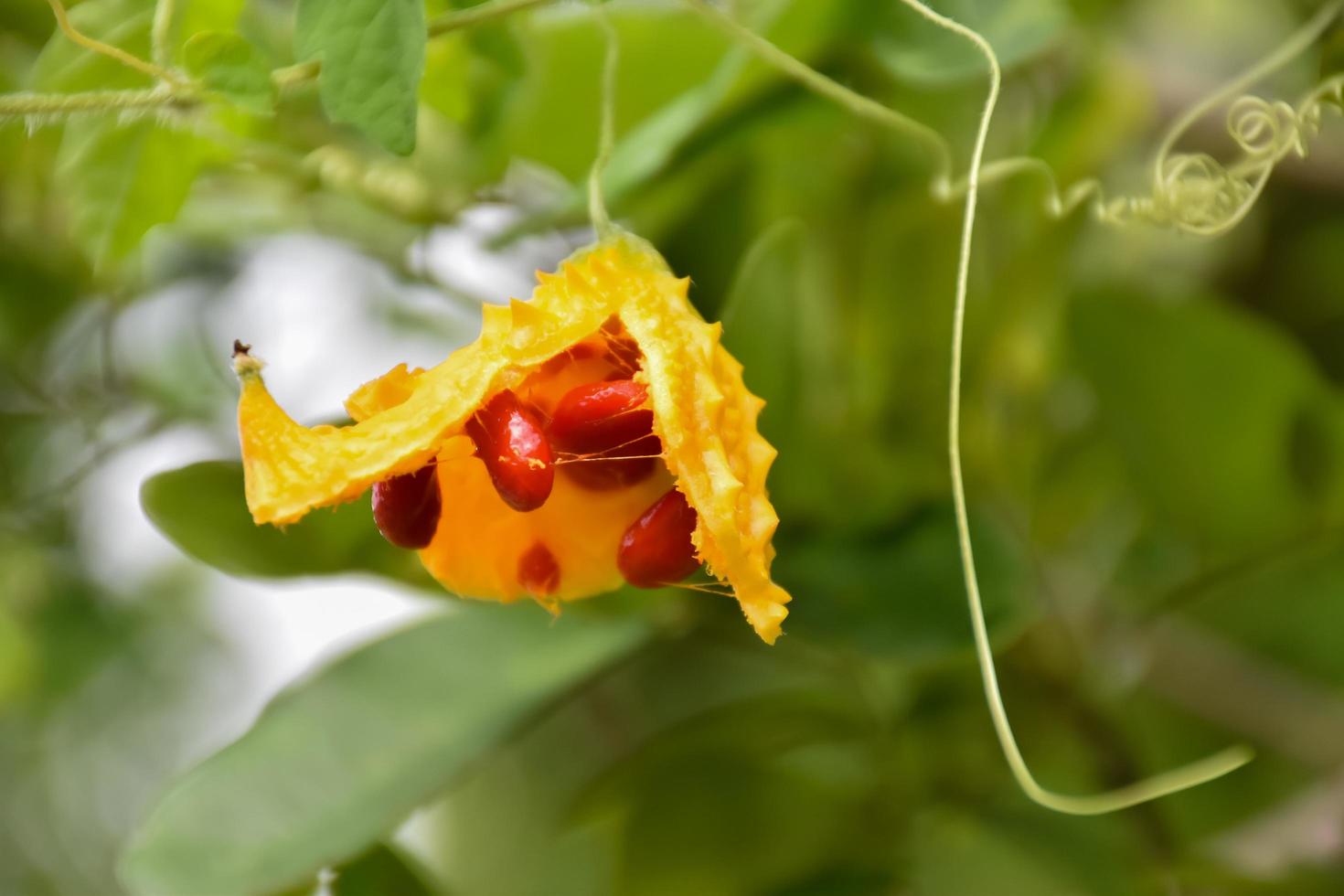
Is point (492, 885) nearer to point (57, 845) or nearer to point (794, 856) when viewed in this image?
point (794, 856)

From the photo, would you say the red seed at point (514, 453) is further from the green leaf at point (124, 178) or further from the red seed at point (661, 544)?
the green leaf at point (124, 178)

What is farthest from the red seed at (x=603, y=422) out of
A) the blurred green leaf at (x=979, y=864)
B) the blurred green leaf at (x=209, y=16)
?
the blurred green leaf at (x=979, y=864)

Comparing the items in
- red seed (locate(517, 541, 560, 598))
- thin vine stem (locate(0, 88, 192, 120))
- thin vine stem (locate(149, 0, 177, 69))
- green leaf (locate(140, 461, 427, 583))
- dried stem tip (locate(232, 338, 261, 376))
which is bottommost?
green leaf (locate(140, 461, 427, 583))

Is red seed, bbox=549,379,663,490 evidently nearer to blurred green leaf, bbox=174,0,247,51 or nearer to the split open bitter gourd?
the split open bitter gourd

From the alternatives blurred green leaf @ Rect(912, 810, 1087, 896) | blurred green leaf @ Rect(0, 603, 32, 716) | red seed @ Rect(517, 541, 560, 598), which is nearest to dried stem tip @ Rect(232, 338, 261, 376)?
red seed @ Rect(517, 541, 560, 598)

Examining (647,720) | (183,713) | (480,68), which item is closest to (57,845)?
(183,713)

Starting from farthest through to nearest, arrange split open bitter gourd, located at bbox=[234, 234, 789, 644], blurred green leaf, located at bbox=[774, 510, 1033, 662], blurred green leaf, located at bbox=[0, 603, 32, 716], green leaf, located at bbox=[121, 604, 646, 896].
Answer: blurred green leaf, located at bbox=[0, 603, 32, 716], blurred green leaf, located at bbox=[774, 510, 1033, 662], green leaf, located at bbox=[121, 604, 646, 896], split open bitter gourd, located at bbox=[234, 234, 789, 644]

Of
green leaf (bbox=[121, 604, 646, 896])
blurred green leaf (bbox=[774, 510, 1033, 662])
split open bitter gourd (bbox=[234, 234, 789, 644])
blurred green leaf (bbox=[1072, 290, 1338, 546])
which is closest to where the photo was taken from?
split open bitter gourd (bbox=[234, 234, 789, 644])
